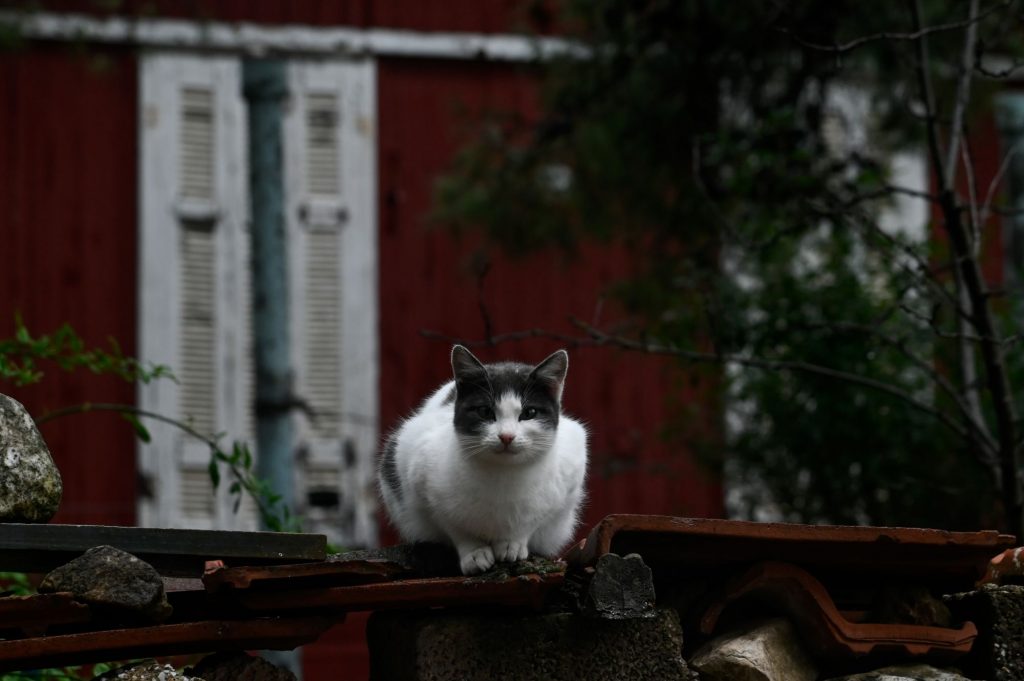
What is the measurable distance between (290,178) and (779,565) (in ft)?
22.3

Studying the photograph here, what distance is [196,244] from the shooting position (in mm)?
9594

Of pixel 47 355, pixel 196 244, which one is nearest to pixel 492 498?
pixel 47 355

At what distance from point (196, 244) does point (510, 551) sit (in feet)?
21.5

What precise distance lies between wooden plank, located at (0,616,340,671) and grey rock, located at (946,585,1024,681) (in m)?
1.57

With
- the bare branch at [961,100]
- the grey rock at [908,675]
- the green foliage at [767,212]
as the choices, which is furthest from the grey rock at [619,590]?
the bare branch at [961,100]

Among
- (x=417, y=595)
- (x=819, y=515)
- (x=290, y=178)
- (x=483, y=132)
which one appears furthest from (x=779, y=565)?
(x=290, y=178)

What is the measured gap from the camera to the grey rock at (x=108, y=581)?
3.08 metres

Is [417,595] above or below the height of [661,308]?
below

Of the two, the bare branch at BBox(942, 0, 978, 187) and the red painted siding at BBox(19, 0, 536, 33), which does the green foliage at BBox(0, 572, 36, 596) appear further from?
the red painted siding at BBox(19, 0, 536, 33)

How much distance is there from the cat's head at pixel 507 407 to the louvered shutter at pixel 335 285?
5.68 meters

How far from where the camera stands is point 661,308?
7.46 meters

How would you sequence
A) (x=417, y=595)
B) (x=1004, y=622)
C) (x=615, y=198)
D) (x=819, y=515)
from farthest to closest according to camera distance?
(x=615, y=198) < (x=819, y=515) < (x=1004, y=622) < (x=417, y=595)

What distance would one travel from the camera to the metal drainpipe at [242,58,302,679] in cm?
607

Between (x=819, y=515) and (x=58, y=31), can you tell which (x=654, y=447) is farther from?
(x=58, y=31)
